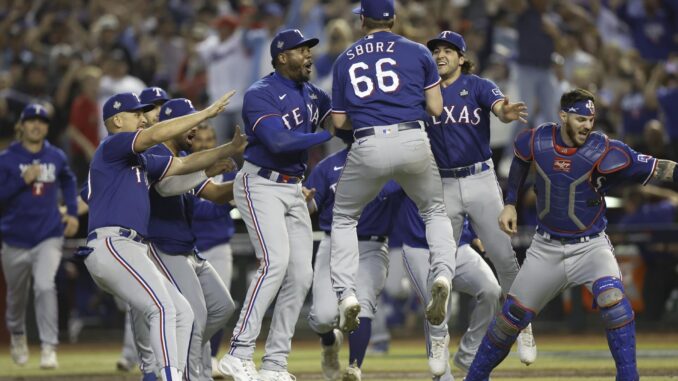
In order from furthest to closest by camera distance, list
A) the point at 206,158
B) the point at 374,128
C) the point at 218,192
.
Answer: the point at 218,192
the point at 206,158
the point at 374,128

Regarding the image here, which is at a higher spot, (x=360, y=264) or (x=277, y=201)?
(x=277, y=201)

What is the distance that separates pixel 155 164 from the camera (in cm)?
909

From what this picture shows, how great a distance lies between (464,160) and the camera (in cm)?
995

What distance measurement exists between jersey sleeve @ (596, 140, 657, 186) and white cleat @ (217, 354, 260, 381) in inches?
114

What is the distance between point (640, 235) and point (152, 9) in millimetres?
9858

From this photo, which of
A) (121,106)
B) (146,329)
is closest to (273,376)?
(146,329)

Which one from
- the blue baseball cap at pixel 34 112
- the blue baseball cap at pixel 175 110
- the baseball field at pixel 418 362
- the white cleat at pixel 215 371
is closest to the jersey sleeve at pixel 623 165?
→ the baseball field at pixel 418 362

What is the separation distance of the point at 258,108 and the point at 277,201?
0.71 m

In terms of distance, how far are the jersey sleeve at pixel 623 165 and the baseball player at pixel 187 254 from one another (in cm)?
292

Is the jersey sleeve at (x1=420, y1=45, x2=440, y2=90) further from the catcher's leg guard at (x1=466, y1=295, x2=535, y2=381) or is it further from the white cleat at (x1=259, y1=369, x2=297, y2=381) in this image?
the white cleat at (x1=259, y1=369, x2=297, y2=381)

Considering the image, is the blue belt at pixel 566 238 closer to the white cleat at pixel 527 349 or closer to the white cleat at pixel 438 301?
the white cleat at pixel 438 301

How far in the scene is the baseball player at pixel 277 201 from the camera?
9.08 m

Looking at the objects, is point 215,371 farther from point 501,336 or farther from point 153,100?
point 501,336

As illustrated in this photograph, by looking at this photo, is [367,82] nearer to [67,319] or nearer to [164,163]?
[164,163]
